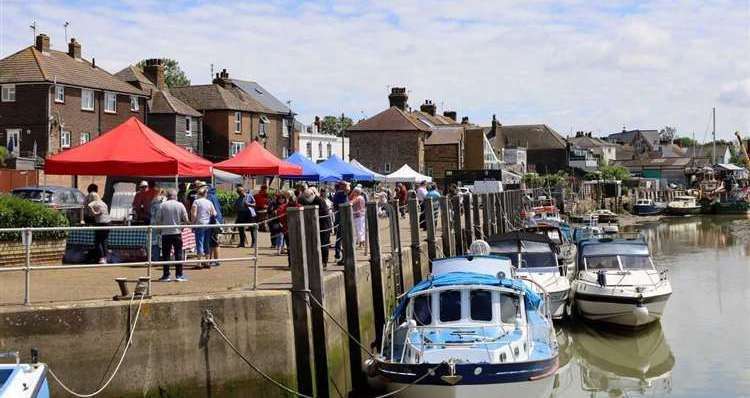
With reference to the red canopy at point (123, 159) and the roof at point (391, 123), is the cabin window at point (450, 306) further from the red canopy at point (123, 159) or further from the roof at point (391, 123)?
the roof at point (391, 123)

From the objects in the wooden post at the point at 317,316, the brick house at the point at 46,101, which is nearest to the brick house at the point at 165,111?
the brick house at the point at 46,101

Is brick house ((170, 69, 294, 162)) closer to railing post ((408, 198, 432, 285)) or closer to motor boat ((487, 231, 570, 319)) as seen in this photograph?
motor boat ((487, 231, 570, 319))

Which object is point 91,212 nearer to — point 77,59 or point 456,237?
point 456,237

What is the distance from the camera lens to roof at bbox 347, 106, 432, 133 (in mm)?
68688

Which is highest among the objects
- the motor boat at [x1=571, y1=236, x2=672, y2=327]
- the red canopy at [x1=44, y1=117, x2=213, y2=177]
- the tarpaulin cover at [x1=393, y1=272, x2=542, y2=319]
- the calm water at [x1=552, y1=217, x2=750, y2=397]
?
the red canopy at [x1=44, y1=117, x2=213, y2=177]

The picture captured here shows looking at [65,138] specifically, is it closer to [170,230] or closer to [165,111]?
[165,111]

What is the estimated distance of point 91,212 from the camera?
15812mm

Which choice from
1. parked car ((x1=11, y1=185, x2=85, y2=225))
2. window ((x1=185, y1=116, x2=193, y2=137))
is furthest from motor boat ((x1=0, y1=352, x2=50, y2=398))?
window ((x1=185, y1=116, x2=193, y2=137))

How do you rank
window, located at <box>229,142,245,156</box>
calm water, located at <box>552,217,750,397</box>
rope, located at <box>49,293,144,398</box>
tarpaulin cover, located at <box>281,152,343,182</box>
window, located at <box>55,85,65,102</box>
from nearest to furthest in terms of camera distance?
rope, located at <box>49,293,144,398</box>, calm water, located at <box>552,217,750,397</box>, tarpaulin cover, located at <box>281,152,343,182</box>, window, located at <box>55,85,65,102</box>, window, located at <box>229,142,245,156</box>

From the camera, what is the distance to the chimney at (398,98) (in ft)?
242

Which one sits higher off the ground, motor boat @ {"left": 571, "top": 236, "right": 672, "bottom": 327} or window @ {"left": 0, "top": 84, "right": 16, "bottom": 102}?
window @ {"left": 0, "top": 84, "right": 16, "bottom": 102}

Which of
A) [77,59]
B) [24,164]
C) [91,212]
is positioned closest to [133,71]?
[77,59]

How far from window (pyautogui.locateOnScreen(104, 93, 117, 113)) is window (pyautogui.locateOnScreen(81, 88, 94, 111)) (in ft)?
3.69

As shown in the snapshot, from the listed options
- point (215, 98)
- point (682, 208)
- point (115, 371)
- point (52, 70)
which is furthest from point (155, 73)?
point (682, 208)
